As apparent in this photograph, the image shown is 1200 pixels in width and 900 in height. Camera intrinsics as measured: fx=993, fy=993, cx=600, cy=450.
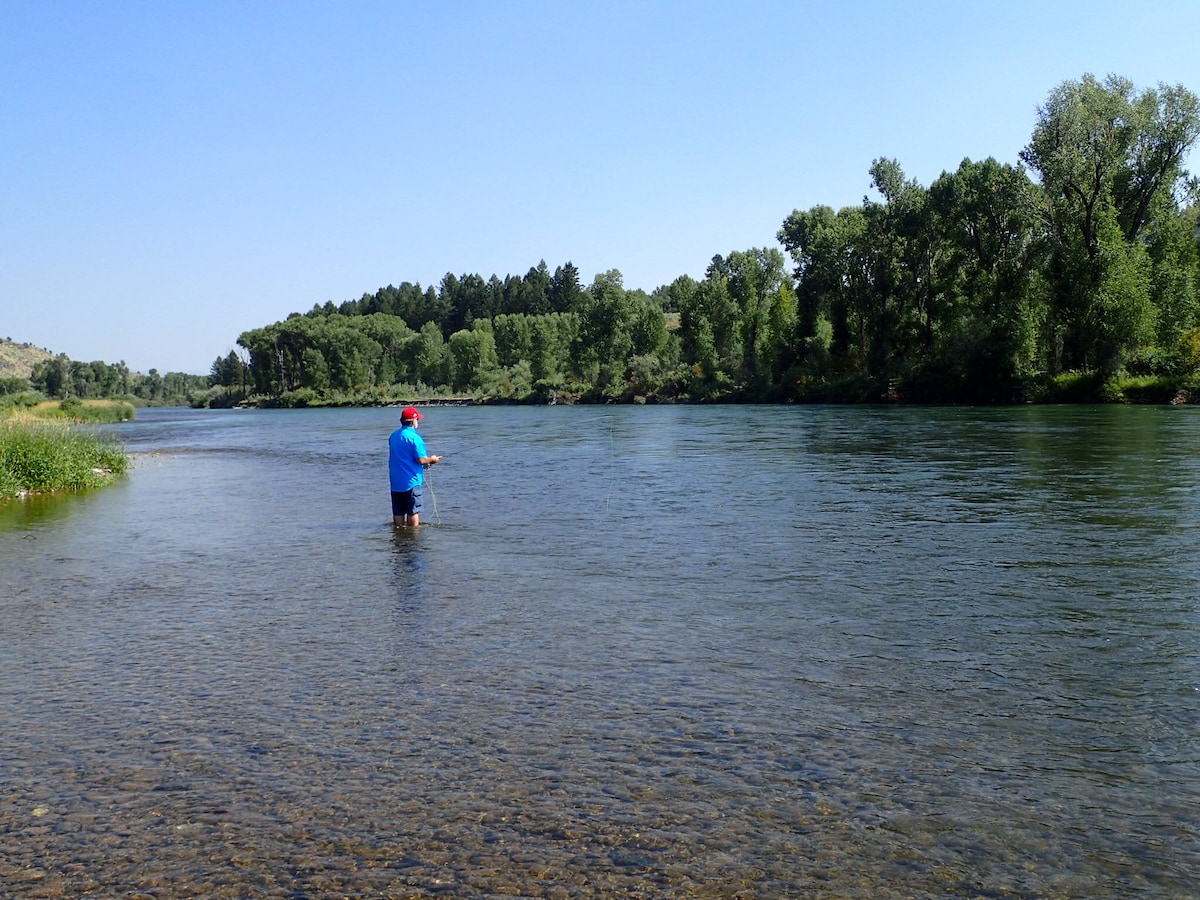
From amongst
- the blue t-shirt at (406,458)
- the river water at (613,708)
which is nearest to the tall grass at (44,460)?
the river water at (613,708)

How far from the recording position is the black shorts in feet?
62.1

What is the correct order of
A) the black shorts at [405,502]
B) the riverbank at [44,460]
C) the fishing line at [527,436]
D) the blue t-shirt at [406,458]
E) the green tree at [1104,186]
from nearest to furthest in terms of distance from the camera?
the blue t-shirt at [406,458] < the black shorts at [405,502] < the fishing line at [527,436] < the riverbank at [44,460] < the green tree at [1104,186]

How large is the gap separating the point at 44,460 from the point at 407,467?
51.3ft

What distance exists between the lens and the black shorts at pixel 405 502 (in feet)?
62.1

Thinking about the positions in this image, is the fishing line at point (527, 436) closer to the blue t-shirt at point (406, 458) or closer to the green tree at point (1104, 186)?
the blue t-shirt at point (406, 458)

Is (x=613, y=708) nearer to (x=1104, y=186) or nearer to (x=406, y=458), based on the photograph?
(x=406, y=458)

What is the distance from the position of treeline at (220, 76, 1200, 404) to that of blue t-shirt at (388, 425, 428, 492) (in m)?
55.5

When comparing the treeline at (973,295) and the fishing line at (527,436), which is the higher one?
the treeline at (973,295)

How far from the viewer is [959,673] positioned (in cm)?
894

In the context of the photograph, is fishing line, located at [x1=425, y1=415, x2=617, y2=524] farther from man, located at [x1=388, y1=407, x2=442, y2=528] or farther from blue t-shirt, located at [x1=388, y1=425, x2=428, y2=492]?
blue t-shirt, located at [x1=388, y1=425, x2=428, y2=492]

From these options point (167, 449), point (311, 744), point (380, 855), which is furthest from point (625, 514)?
point (167, 449)

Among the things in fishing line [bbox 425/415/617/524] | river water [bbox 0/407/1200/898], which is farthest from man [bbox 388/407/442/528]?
fishing line [bbox 425/415/617/524]

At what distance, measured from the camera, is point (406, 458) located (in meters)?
18.2

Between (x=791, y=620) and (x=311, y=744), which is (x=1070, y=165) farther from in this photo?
(x=311, y=744)
